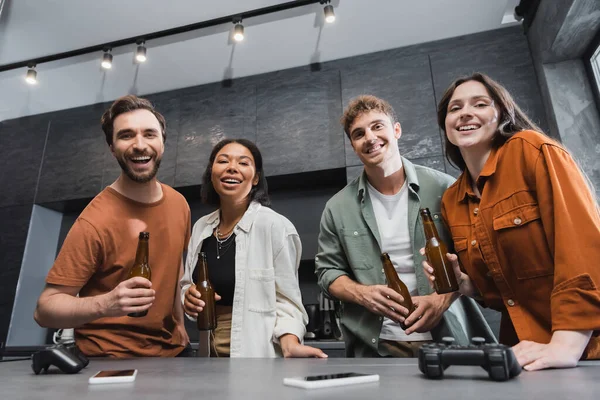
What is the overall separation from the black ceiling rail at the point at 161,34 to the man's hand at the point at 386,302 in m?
1.93

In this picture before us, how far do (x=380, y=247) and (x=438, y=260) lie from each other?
10.1 inches

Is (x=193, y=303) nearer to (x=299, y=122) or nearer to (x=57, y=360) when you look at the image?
(x=57, y=360)

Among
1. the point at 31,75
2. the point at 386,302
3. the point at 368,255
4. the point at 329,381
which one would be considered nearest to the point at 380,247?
the point at 368,255

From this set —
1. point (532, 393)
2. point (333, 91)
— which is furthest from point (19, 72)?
point (532, 393)

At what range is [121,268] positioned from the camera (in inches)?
46.4

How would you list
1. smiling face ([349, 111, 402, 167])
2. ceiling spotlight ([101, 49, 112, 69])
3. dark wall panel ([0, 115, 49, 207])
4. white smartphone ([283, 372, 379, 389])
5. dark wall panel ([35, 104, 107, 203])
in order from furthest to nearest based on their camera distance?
dark wall panel ([0, 115, 49, 207]) < dark wall panel ([35, 104, 107, 203]) < ceiling spotlight ([101, 49, 112, 69]) < smiling face ([349, 111, 402, 167]) < white smartphone ([283, 372, 379, 389])

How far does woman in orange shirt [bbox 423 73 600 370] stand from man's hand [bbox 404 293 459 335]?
0.08 m

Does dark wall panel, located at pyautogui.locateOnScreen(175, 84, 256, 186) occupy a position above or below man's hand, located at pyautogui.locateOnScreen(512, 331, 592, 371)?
above

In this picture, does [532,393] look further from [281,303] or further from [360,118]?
[360,118]

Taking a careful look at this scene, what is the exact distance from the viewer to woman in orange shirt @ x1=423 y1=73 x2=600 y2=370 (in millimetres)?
692

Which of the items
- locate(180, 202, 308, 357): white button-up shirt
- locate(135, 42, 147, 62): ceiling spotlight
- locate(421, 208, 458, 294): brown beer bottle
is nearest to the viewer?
locate(421, 208, 458, 294): brown beer bottle

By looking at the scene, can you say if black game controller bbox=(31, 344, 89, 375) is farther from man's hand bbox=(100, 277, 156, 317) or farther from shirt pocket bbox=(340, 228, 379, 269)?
shirt pocket bbox=(340, 228, 379, 269)

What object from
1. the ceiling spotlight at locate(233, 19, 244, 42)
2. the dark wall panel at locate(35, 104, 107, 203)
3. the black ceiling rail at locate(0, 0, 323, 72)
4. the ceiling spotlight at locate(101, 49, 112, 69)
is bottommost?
the dark wall panel at locate(35, 104, 107, 203)

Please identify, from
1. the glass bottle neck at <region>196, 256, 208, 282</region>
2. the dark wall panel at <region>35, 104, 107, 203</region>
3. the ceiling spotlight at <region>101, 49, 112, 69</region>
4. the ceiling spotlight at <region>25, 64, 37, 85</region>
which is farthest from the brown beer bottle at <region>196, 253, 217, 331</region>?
the ceiling spotlight at <region>25, 64, 37, 85</region>
